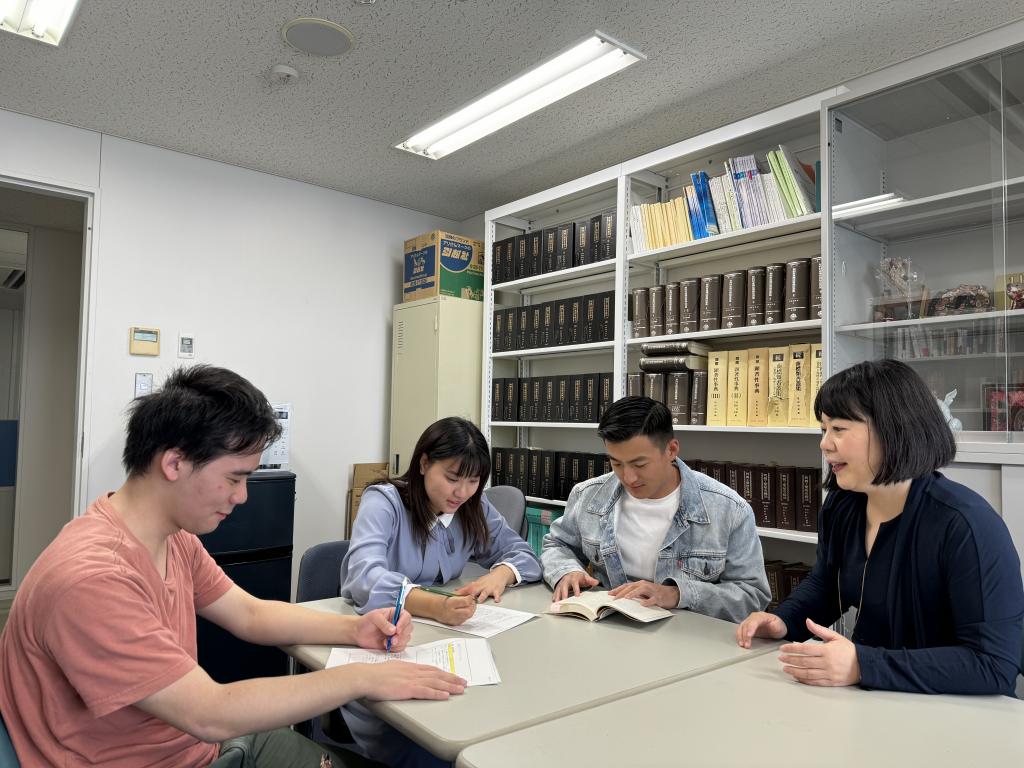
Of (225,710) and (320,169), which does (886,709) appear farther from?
(320,169)

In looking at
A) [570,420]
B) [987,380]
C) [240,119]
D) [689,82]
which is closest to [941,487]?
[987,380]

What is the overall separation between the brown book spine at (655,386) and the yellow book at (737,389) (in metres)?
0.33

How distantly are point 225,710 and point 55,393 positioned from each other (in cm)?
487

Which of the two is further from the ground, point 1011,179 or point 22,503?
point 1011,179

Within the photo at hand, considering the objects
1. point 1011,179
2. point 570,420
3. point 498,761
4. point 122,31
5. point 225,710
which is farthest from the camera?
point 570,420

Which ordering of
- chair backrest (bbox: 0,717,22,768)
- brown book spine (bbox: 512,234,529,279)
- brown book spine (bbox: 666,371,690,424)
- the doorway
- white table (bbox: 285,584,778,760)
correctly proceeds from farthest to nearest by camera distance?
the doorway < brown book spine (bbox: 512,234,529,279) < brown book spine (bbox: 666,371,690,424) < white table (bbox: 285,584,778,760) < chair backrest (bbox: 0,717,22,768)

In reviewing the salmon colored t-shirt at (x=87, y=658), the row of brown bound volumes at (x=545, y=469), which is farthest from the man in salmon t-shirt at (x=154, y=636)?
the row of brown bound volumes at (x=545, y=469)

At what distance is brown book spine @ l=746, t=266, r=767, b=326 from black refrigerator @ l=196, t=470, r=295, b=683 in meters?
2.33

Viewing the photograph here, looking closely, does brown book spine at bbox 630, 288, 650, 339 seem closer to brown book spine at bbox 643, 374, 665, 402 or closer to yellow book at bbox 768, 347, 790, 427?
brown book spine at bbox 643, 374, 665, 402

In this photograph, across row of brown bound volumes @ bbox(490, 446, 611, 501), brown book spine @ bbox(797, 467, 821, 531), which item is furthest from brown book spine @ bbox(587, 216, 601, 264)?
brown book spine @ bbox(797, 467, 821, 531)

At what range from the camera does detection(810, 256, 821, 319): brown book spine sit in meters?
2.76

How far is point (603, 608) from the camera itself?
170cm

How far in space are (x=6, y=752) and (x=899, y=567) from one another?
4.98 feet

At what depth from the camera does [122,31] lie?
262 centimetres
